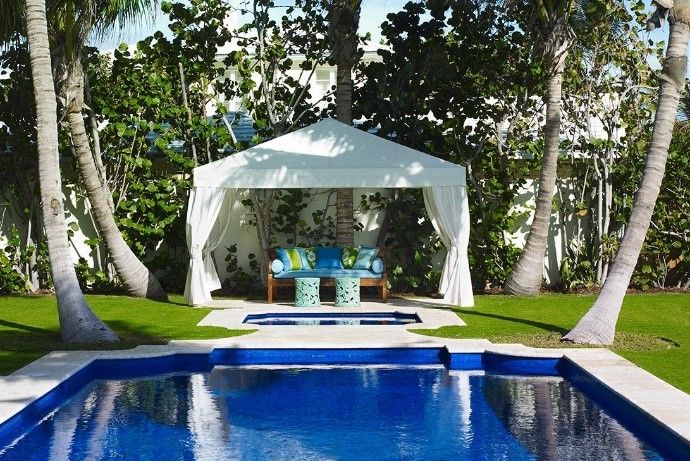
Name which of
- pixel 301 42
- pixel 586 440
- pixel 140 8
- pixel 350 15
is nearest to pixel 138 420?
pixel 586 440

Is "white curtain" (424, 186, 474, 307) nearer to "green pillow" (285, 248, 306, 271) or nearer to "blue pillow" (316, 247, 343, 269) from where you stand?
"blue pillow" (316, 247, 343, 269)

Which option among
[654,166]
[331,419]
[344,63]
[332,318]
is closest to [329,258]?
[332,318]

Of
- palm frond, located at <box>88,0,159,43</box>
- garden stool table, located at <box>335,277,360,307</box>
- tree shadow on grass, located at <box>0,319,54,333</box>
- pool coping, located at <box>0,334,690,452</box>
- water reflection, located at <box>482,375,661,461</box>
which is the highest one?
palm frond, located at <box>88,0,159,43</box>

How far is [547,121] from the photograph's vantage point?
16.2m

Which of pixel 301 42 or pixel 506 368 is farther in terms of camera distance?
pixel 301 42

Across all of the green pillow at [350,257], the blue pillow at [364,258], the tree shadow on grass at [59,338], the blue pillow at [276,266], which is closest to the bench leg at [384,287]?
the blue pillow at [364,258]

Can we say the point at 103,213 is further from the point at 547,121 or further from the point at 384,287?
the point at 547,121

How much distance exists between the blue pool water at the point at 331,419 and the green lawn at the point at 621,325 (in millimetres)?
1149

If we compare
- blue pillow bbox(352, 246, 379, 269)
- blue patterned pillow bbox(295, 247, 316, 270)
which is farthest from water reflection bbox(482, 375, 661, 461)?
blue patterned pillow bbox(295, 247, 316, 270)

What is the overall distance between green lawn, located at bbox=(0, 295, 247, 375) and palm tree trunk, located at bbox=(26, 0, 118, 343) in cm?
→ 26

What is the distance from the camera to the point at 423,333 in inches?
517

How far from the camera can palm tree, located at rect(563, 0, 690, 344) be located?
11.5 meters

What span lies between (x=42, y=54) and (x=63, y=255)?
7.25 feet

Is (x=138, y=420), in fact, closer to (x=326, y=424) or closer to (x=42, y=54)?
(x=326, y=424)
